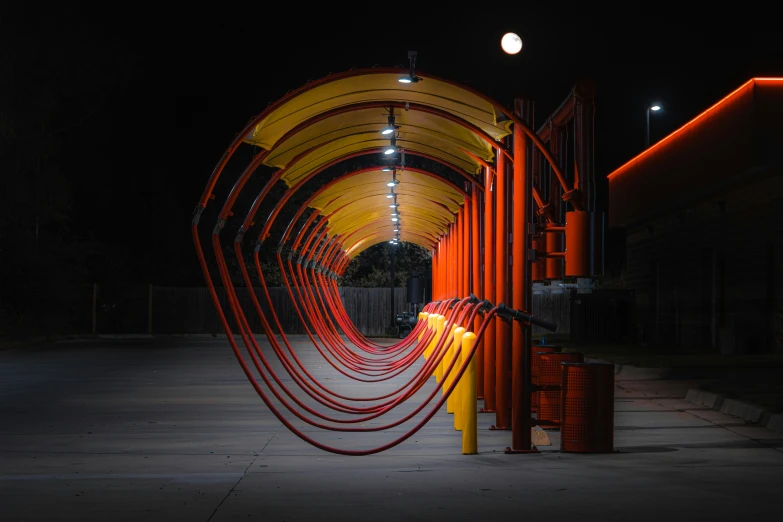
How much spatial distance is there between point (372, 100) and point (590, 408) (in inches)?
176

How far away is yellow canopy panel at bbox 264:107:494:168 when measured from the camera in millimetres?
13023

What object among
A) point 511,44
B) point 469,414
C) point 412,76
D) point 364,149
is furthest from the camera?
point 364,149

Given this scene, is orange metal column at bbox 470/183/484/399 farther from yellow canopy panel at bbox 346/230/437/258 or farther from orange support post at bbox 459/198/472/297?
yellow canopy panel at bbox 346/230/437/258

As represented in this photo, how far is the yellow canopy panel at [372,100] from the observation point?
10.9m

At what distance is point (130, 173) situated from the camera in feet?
179

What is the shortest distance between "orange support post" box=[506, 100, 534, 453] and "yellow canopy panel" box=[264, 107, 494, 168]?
2.24 m

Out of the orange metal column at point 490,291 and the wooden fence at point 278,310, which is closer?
the orange metal column at point 490,291

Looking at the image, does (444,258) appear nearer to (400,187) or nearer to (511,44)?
(400,187)

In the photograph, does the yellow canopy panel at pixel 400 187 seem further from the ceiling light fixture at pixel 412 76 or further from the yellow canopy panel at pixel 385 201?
the ceiling light fixture at pixel 412 76

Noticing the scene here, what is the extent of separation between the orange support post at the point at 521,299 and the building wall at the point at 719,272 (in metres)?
13.3

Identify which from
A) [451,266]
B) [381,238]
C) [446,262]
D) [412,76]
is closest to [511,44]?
[412,76]

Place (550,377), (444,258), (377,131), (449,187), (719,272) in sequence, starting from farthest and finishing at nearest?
(719,272), (444,258), (449,187), (377,131), (550,377)

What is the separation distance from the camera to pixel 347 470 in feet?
29.2

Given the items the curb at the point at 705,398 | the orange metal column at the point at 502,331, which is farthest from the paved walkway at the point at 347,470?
the orange metal column at the point at 502,331
